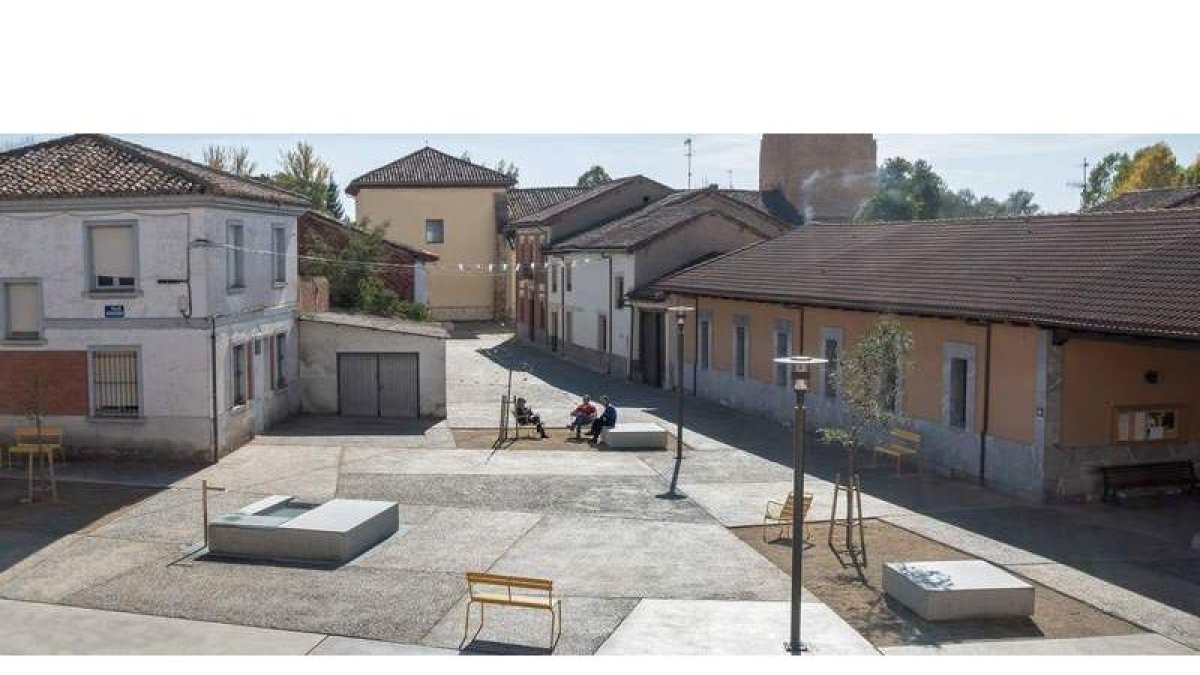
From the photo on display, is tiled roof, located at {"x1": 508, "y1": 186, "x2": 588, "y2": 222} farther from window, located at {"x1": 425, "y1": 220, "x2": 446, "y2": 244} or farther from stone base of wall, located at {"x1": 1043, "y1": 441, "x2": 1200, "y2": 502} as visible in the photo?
stone base of wall, located at {"x1": 1043, "y1": 441, "x2": 1200, "y2": 502}

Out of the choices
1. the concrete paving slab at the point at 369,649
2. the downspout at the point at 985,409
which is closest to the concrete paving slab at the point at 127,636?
the concrete paving slab at the point at 369,649

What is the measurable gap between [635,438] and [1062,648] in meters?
13.5

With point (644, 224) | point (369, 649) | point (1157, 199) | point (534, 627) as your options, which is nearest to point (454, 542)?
point (534, 627)

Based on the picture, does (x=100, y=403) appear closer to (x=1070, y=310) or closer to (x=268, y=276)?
(x=268, y=276)

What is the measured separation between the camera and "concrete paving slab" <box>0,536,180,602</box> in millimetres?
14102

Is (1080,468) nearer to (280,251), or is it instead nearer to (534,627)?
(534,627)

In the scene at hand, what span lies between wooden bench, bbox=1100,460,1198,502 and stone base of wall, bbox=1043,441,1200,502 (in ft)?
0.45

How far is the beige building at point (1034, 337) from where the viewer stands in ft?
59.7

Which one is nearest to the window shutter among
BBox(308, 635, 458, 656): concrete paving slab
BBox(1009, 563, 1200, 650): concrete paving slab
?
BBox(308, 635, 458, 656): concrete paving slab

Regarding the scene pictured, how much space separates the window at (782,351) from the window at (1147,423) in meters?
9.44

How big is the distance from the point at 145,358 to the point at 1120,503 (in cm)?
1865

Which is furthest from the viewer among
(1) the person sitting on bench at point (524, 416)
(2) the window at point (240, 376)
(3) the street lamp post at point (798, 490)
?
(1) the person sitting on bench at point (524, 416)

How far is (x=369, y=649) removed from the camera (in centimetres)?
1173

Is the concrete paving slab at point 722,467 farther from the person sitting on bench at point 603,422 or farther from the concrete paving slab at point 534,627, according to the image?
the concrete paving slab at point 534,627
